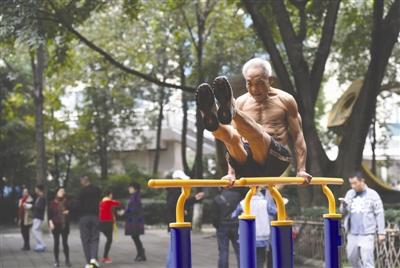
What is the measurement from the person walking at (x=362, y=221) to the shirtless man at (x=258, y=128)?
15.6ft

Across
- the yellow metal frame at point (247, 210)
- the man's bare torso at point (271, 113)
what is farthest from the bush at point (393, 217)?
the yellow metal frame at point (247, 210)

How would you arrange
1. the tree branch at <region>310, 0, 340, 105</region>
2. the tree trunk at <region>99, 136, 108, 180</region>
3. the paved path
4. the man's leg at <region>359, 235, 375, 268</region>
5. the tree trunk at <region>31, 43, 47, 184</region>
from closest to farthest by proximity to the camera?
the man's leg at <region>359, 235, 375, 268</region>
the paved path
the tree branch at <region>310, 0, 340, 105</region>
the tree trunk at <region>31, 43, 47, 184</region>
the tree trunk at <region>99, 136, 108, 180</region>

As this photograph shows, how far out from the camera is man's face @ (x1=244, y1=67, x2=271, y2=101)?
18.3 feet

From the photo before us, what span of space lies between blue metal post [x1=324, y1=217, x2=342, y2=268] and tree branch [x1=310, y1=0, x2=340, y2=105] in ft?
33.6

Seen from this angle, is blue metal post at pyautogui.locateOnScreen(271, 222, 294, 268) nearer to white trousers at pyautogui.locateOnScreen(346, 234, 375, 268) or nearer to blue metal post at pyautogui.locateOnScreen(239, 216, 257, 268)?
blue metal post at pyautogui.locateOnScreen(239, 216, 257, 268)

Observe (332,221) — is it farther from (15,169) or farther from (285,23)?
(15,169)

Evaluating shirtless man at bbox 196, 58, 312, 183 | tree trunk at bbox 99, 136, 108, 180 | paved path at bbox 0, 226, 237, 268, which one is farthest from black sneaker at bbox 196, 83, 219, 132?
tree trunk at bbox 99, 136, 108, 180

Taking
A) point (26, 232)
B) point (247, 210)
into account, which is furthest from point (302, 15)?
point (247, 210)

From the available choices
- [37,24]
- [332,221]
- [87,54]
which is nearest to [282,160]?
[332,221]

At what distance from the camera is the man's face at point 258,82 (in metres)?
5.59

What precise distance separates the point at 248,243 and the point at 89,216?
854 centimetres

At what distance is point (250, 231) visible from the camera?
17.2ft

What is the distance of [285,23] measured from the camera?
1546cm

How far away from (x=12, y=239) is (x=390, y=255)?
554 inches
